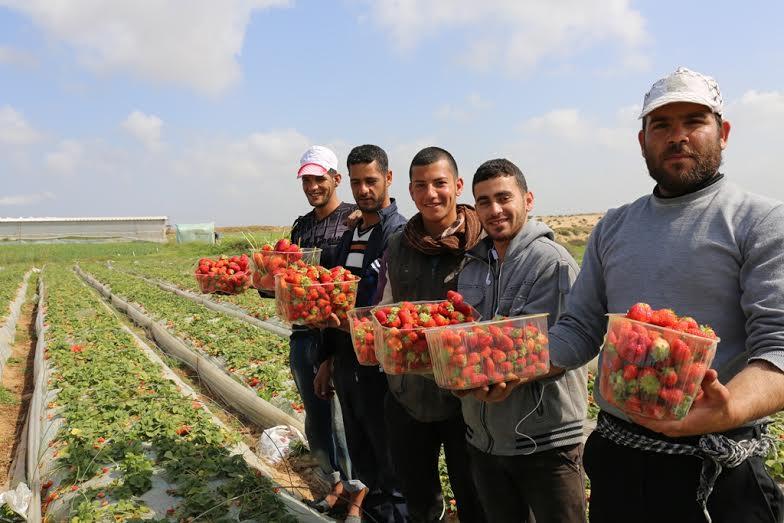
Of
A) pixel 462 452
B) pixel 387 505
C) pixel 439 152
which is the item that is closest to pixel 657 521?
pixel 462 452

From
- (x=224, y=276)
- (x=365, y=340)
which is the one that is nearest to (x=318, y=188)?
(x=224, y=276)

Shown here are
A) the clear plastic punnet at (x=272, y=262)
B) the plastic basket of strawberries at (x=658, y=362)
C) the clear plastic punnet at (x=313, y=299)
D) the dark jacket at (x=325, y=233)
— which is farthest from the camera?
the dark jacket at (x=325, y=233)

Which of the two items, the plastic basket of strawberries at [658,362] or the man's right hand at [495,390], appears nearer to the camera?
the plastic basket of strawberries at [658,362]

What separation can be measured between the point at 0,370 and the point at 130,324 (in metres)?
3.74

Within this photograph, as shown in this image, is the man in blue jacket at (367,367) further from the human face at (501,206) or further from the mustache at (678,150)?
the mustache at (678,150)

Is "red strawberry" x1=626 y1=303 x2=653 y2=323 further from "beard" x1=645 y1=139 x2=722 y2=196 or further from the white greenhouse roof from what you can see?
the white greenhouse roof

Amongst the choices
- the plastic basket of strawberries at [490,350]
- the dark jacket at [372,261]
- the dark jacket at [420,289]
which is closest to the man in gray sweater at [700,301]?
the plastic basket of strawberries at [490,350]

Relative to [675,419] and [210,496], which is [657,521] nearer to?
[675,419]

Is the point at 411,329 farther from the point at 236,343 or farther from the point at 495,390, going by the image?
the point at 236,343

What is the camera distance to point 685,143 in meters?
1.79

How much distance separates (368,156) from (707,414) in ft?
8.19

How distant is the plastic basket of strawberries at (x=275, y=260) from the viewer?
352cm

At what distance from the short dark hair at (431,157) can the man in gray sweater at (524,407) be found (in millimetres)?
373

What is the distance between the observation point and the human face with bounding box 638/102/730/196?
1788 millimetres
